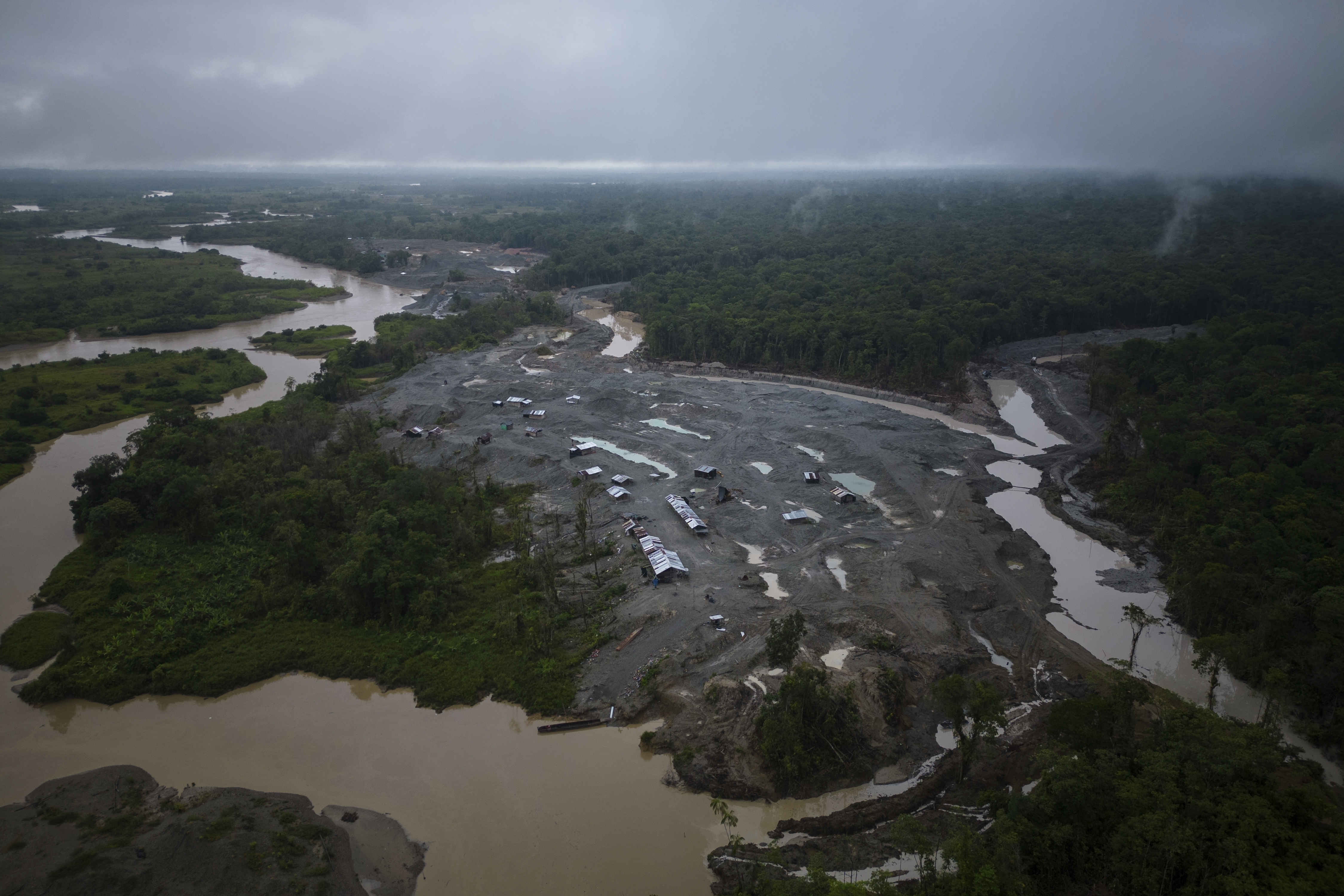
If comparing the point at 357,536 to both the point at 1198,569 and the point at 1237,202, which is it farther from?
the point at 1237,202

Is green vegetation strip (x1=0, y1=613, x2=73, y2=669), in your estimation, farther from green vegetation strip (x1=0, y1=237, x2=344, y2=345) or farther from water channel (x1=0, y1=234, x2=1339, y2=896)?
green vegetation strip (x1=0, y1=237, x2=344, y2=345)

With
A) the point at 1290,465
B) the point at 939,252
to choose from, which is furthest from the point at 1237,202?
the point at 1290,465

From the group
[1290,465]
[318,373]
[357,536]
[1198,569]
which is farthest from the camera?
[318,373]

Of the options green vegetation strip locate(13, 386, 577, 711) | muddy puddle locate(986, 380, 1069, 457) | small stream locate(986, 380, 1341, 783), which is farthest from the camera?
muddy puddle locate(986, 380, 1069, 457)

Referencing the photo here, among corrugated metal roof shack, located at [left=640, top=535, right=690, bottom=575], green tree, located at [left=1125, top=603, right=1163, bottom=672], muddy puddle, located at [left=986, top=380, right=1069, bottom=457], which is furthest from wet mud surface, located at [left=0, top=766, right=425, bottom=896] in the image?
muddy puddle, located at [left=986, top=380, right=1069, bottom=457]

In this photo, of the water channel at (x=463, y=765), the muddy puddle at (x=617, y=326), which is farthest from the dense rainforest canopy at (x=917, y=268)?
the water channel at (x=463, y=765)

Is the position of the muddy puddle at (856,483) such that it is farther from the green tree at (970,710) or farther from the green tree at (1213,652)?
the green tree at (970,710)

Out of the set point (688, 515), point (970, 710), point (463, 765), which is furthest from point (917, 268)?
point (463, 765)
